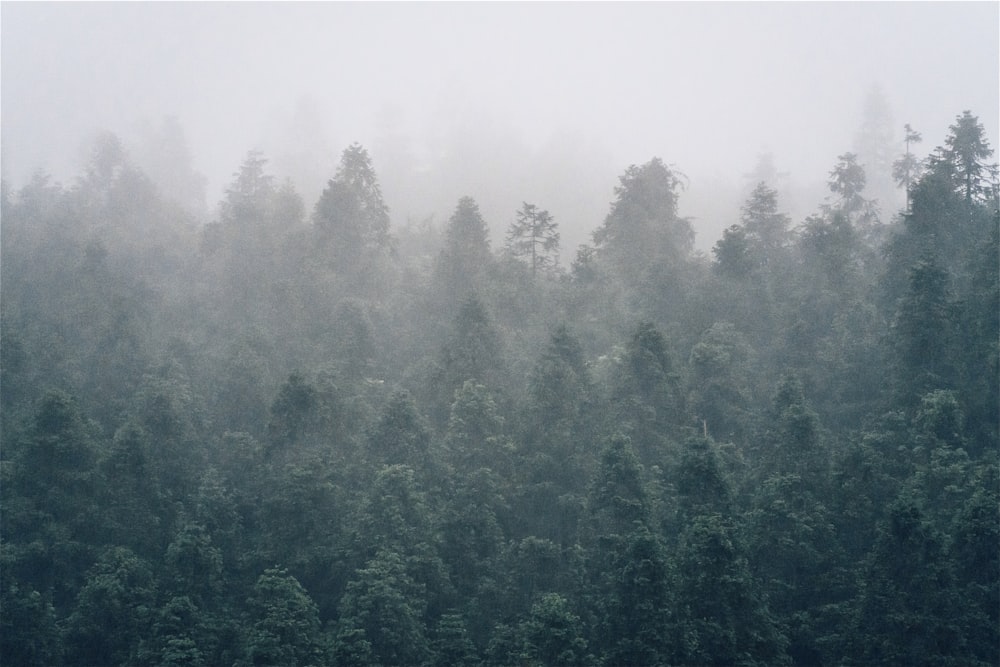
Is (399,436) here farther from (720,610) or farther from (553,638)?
(720,610)

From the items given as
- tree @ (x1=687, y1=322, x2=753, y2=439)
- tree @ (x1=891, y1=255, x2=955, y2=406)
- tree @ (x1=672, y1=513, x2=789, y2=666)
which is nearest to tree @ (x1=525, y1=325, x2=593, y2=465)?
tree @ (x1=687, y1=322, x2=753, y2=439)

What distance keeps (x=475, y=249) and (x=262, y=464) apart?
2005 centimetres

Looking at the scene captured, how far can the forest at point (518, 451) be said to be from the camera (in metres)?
28.5

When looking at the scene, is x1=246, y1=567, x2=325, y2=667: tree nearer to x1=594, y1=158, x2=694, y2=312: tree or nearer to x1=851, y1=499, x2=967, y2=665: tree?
x1=851, y1=499, x2=967, y2=665: tree

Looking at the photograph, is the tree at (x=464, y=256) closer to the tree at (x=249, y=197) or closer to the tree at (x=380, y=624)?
the tree at (x=249, y=197)

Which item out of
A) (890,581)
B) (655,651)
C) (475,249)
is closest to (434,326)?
(475,249)

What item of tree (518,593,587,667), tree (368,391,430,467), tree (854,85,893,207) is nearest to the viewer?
tree (518,593,587,667)

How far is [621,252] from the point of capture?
180ft

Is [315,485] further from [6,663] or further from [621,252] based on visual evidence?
[621,252]

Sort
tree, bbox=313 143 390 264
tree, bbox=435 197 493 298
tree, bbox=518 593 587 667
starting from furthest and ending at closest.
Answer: tree, bbox=313 143 390 264
tree, bbox=435 197 493 298
tree, bbox=518 593 587 667

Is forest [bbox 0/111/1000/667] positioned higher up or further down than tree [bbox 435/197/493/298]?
further down

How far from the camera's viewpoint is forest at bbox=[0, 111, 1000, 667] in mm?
28531

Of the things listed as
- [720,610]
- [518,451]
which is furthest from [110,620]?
[720,610]

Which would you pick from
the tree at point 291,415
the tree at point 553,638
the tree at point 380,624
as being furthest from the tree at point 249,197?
the tree at point 553,638
